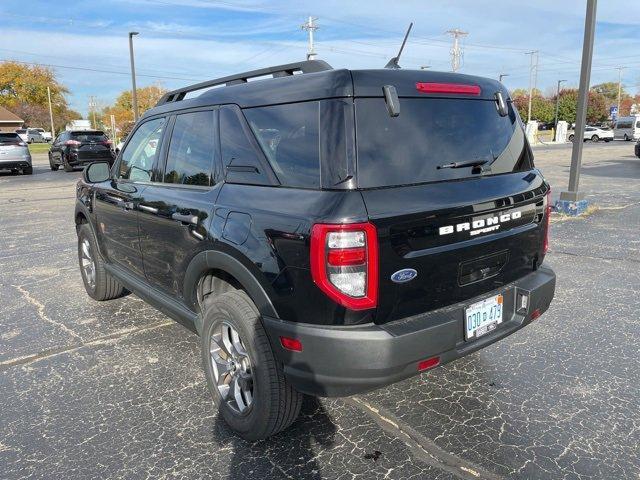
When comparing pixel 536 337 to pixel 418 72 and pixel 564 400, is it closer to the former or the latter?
pixel 564 400

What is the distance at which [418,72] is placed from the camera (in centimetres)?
259

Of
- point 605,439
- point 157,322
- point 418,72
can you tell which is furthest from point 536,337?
point 157,322

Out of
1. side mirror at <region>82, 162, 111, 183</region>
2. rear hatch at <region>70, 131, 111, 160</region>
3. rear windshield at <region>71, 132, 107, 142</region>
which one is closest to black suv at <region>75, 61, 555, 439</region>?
side mirror at <region>82, 162, 111, 183</region>

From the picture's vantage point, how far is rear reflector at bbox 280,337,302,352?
2.29 meters

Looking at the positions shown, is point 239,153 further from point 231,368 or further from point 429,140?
point 231,368

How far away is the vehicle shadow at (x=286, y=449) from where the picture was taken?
8.25 feet

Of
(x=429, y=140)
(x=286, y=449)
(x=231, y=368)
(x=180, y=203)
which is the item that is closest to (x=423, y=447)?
(x=286, y=449)

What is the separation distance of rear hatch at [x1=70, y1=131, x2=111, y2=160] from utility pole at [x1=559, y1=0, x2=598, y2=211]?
697 inches

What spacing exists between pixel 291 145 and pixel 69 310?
3.40 metres

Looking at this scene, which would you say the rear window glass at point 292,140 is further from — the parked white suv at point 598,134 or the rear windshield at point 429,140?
the parked white suv at point 598,134

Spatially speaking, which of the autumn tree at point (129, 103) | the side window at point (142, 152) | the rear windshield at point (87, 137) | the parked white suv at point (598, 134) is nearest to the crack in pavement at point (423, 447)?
the side window at point (142, 152)

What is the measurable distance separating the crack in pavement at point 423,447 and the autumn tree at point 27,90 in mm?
89533

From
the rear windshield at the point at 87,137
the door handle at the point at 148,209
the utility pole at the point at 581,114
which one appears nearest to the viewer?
the door handle at the point at 148,209

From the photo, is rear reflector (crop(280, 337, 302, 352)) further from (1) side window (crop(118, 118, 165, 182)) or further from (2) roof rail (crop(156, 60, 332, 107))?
(1) side window (crop(118, 118, 165, 182))
